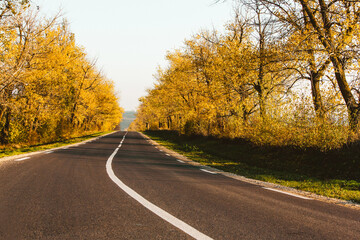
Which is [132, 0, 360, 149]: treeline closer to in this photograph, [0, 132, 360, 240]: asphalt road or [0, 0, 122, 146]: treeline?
[0, 132, 360, 240]: asphalt road

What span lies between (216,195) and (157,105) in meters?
33.4

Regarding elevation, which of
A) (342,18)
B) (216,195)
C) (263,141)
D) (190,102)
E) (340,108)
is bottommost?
(216,195)

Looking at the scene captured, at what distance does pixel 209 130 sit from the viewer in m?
23.7

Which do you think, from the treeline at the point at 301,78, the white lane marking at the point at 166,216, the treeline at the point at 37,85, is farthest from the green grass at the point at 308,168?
the treeline at the point at 37,85

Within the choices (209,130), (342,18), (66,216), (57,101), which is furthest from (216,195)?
(57,101)

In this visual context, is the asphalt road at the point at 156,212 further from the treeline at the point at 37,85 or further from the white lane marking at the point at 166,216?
the treeline at the point at 37,85

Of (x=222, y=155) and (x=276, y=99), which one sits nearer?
(x=276, y=99)

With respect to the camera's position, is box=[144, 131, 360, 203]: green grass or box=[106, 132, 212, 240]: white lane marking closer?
box=[106, 132, 212, 240]: white lane marking

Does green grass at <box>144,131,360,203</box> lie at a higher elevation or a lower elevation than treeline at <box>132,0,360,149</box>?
lower

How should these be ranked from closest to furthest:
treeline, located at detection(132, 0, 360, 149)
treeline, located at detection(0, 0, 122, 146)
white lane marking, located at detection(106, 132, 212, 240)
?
white lane marking, located at detection(106, 132, 212, 240), treeline, located at detection(132, 0, 360, 149), treeline, located at detection(0, 0, 122, 146)

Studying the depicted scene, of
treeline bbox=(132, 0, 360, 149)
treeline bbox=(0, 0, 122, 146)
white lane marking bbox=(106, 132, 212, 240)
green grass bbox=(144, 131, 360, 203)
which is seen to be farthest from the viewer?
treeline bbox=(0, 0, 122, 146)

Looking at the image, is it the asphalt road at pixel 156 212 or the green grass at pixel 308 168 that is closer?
the asphalt road at pixel 156 212

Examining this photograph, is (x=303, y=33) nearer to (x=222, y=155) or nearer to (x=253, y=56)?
(x=253, y=56)

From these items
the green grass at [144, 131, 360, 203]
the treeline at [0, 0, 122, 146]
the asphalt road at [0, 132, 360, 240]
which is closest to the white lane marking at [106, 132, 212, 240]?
the asphalt road at [0, 132, 360, 240]
